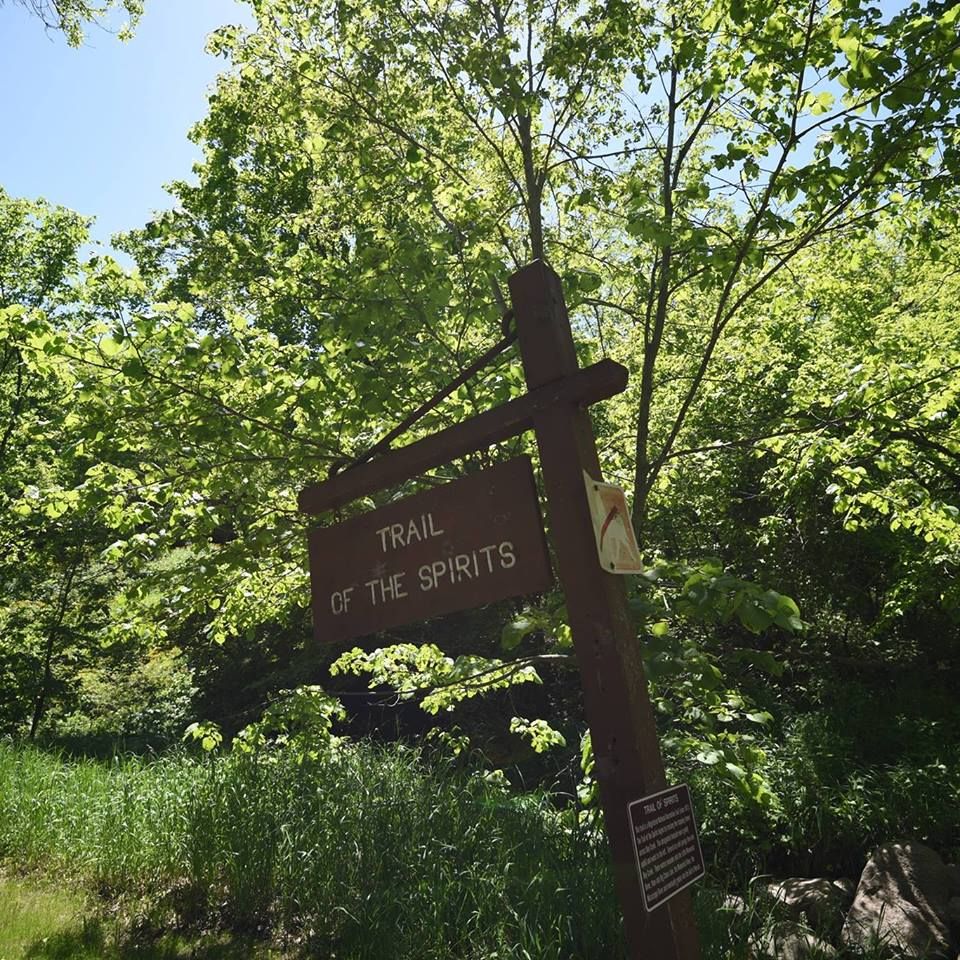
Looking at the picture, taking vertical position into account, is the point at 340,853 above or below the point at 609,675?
below

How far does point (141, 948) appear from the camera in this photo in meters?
4.39

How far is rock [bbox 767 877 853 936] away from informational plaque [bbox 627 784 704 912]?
3.63 m

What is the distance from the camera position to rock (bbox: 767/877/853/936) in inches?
222

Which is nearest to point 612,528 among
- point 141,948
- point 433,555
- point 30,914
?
point 433,555

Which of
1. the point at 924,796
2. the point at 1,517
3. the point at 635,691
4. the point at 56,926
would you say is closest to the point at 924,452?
the point at 924,796

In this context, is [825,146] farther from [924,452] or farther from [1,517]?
[1,517]

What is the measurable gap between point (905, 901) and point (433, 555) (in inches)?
205

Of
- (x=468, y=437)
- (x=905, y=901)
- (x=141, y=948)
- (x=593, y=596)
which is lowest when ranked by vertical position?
(x=905, y=901)

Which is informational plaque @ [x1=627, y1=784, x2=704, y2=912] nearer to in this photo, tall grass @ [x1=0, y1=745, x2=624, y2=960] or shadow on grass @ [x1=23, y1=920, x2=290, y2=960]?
tall grass @ [x1=0, y1=745, x2=624, y2=960]

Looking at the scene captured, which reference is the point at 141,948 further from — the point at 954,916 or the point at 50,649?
the point at 50,649

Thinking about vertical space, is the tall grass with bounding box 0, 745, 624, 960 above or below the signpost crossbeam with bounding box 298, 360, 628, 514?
below

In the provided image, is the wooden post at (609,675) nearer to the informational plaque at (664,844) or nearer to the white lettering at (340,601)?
the informational plaque at (664,844)

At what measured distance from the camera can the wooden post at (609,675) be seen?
7.35 feet

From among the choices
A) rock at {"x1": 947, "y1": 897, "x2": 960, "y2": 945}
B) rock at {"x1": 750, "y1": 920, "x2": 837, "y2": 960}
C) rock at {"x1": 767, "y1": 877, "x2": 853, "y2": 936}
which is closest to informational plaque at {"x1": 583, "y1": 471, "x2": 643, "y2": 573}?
rock at {"x1": 750, "y1": 920, "x2": 837, "y2": 960}
